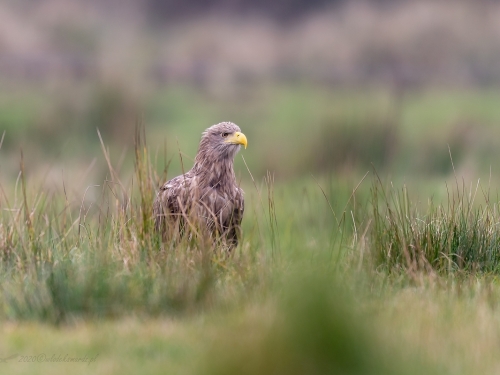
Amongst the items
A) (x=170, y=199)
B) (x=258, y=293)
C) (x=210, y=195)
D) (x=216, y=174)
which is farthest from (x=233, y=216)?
(x=258, y=293)

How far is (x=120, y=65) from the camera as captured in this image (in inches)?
923

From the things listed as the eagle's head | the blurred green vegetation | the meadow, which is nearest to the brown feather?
the eagle's head

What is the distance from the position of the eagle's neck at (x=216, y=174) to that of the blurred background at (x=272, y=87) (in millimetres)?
2587

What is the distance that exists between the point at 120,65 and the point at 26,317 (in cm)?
1806

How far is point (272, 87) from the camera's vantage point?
26.5 m

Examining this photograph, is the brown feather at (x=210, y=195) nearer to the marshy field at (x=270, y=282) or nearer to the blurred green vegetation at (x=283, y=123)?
the marshy field at (x=270, y=282)

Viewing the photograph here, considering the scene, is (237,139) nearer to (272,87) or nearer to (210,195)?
(210,195)

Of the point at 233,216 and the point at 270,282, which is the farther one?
the point at 233,216

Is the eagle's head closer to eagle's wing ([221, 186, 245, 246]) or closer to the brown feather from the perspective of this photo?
the brown feather

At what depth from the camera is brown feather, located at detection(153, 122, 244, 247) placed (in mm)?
7395

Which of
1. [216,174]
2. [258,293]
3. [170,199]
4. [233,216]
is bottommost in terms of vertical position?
[258,293]

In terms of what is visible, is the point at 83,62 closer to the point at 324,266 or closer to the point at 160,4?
the point at 160,4

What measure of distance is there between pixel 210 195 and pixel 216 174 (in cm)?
23

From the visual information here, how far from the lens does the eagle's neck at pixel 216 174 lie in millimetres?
7949
